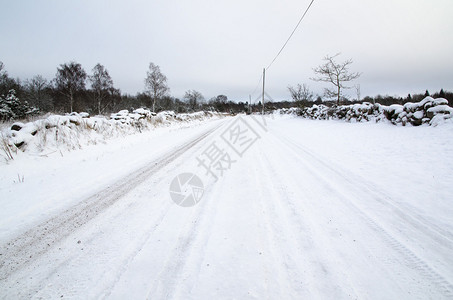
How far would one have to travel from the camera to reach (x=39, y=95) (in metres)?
45.4

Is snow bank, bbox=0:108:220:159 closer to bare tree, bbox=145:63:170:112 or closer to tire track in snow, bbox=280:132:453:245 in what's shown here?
tire track in snow, bbox=280:132:453:245

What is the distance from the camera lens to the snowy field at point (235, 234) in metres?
1.63

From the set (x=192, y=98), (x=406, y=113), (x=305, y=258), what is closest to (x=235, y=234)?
(x=305, y=258)

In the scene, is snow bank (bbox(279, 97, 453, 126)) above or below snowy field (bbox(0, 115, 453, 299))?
above

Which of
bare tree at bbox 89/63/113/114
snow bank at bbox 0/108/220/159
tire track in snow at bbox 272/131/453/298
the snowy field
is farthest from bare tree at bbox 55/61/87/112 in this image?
tire track in snow at bbox 272/131/453/298

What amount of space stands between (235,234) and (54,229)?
94.1 inches

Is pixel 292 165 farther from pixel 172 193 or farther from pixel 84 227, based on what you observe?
pixel 84 227

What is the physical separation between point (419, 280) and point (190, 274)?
207cm

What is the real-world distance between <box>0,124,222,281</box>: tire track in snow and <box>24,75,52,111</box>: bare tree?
163ft

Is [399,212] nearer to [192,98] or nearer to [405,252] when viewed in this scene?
[405,252]

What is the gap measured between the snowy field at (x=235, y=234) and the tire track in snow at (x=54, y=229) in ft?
0.05

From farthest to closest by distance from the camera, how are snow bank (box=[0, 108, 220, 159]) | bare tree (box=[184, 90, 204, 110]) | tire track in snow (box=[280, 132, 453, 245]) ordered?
1. bare tree (box=[184, 90, 204, 110])
2. snow bank (box=[0, 108, 220, 159])
3. tire track in snow (box=[280, 132, 453, 245])

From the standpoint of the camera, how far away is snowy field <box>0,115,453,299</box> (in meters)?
1.63

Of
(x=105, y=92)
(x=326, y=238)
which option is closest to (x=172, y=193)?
(x=326, y=238)
